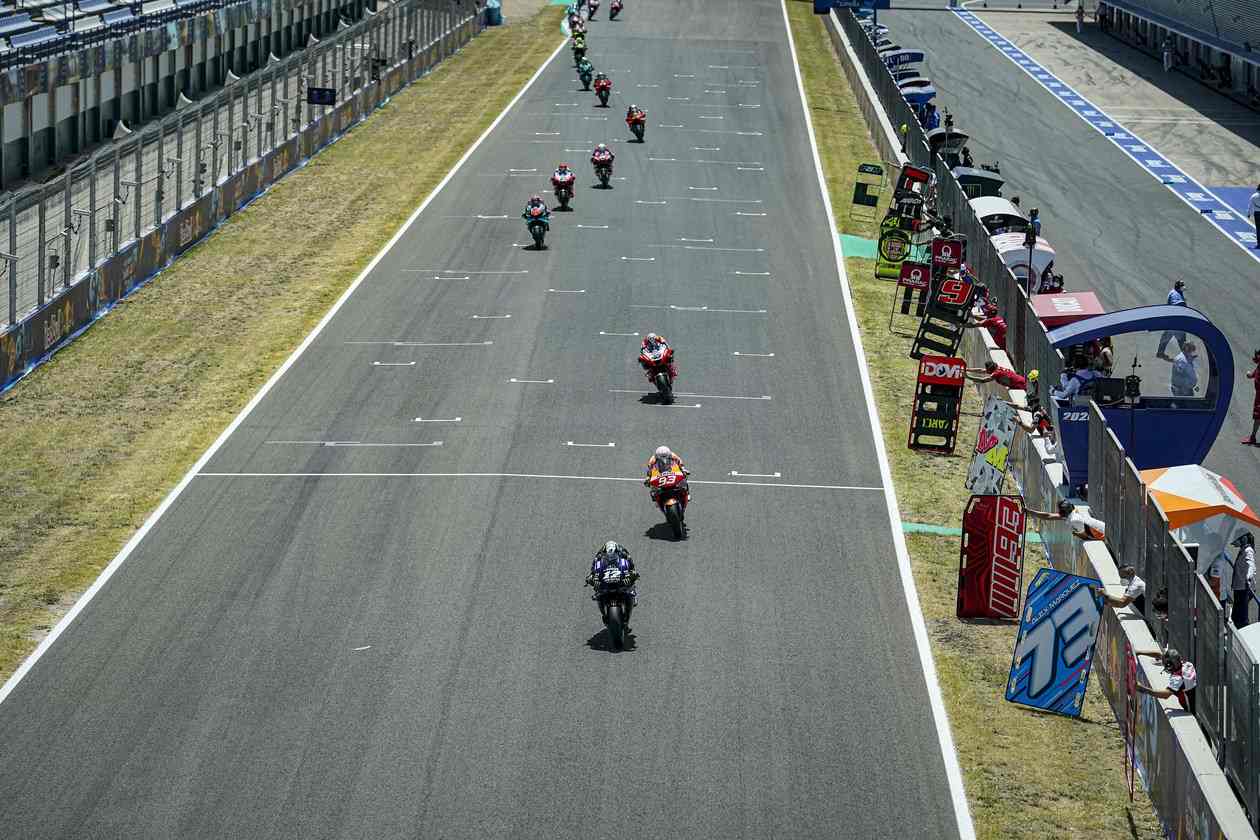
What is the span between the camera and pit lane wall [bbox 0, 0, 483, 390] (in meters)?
30.7

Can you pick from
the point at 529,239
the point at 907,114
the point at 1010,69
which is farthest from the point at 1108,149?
the point at 529,239

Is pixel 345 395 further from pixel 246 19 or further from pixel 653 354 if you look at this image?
pixel 246 19

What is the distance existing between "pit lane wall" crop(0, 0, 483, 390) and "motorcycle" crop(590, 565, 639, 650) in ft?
47.8

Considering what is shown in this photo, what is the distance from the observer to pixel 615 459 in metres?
26.0

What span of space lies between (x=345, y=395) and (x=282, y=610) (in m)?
9.22

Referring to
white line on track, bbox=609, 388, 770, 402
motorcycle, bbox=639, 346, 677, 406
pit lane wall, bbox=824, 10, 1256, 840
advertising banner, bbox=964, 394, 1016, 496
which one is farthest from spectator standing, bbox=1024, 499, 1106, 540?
white line on track, bbox=609, 388, 770, 402

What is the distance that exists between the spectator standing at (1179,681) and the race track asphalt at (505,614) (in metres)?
2.25

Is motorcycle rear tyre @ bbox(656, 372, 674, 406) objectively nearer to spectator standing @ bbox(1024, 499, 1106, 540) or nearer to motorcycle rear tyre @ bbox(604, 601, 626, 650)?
spectator standing @ bbox(1024, 499, 1106, 540)

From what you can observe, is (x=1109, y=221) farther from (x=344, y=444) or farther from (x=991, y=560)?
(x=991, y=560)

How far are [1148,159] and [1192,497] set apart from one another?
3768 cm

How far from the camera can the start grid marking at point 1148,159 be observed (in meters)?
47.0

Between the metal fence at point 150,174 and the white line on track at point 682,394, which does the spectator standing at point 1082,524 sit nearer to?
the white line on track at point 682,394

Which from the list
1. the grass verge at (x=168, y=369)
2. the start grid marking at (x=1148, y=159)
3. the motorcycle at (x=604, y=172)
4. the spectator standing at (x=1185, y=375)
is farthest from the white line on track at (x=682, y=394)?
the start grid marking at (x=1148, y=159)

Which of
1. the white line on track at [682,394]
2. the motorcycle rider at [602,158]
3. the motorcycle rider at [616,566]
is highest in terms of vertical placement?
the motorcycle rider at [602,158]
